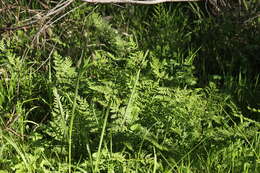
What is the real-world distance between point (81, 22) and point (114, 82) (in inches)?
35.0

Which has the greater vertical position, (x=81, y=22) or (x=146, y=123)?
(x=81, y=22)

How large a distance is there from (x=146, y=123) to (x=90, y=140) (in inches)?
12.7

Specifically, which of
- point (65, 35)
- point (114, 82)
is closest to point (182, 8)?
point (65, 35)

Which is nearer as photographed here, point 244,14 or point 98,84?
point 98,84

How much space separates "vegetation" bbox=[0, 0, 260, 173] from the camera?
8.38ft

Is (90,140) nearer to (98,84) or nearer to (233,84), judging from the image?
(98,84)

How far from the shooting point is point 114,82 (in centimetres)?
285

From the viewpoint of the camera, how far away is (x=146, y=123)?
2674mm

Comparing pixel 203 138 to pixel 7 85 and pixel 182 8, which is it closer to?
pixel 7 85

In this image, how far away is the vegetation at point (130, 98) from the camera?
255cm

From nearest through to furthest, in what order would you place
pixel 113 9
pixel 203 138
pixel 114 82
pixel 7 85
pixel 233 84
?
pixel 203 138 → pixel 114 82 → pixel 7 85 → pixel 233 84 → pixel 113 9

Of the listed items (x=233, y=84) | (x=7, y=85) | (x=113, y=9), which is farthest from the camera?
(x=113, y=9)

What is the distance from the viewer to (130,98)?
252 centimetres

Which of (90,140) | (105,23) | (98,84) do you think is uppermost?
(105,23)
